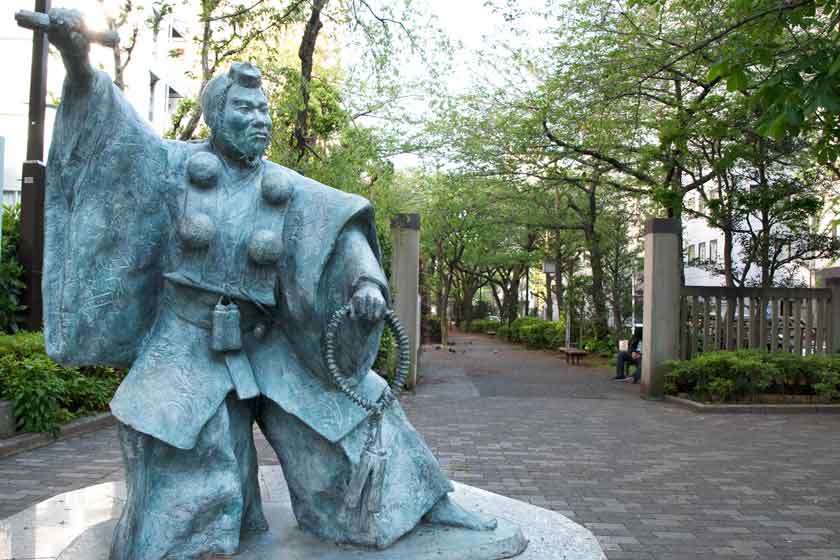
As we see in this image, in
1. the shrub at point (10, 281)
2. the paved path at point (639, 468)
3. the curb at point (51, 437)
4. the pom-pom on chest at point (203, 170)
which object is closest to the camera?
the pom-pom on chest at point (203, 170)

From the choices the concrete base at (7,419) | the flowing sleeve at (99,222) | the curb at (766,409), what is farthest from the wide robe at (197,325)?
the curb at (766,409)

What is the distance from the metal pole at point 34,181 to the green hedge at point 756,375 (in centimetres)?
976

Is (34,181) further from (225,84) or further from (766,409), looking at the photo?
(766,409)

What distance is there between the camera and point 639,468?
305 inches

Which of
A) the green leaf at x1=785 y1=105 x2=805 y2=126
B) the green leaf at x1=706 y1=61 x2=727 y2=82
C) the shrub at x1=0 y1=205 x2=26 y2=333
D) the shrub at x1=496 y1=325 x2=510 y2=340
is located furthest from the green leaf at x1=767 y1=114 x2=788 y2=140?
the shrub at x1=496 y1=325 x2=510 y2=340

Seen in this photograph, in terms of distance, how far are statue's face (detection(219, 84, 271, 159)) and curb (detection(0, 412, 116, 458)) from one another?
18.0 feet

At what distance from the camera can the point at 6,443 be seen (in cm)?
748

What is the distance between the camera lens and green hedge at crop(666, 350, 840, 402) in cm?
1242

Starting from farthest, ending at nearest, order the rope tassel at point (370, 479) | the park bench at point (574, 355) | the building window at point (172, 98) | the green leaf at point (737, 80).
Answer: the building window at point (172, 98) → the park bench at point (574, 355) → the green leaf at point (737, 80) → the rope tassel at point (370, 479)

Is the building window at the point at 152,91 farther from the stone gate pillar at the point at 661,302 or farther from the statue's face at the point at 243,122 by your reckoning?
the statue's face at the point at 243,122

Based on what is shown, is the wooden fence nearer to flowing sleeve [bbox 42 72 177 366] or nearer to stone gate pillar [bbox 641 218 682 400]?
stone gate pillar [bbox 641 218 682 400]

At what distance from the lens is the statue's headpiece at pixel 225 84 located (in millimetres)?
3299

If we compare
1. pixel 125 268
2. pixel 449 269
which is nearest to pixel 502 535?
pixel 125 268

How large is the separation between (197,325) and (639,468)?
568 centimetres
